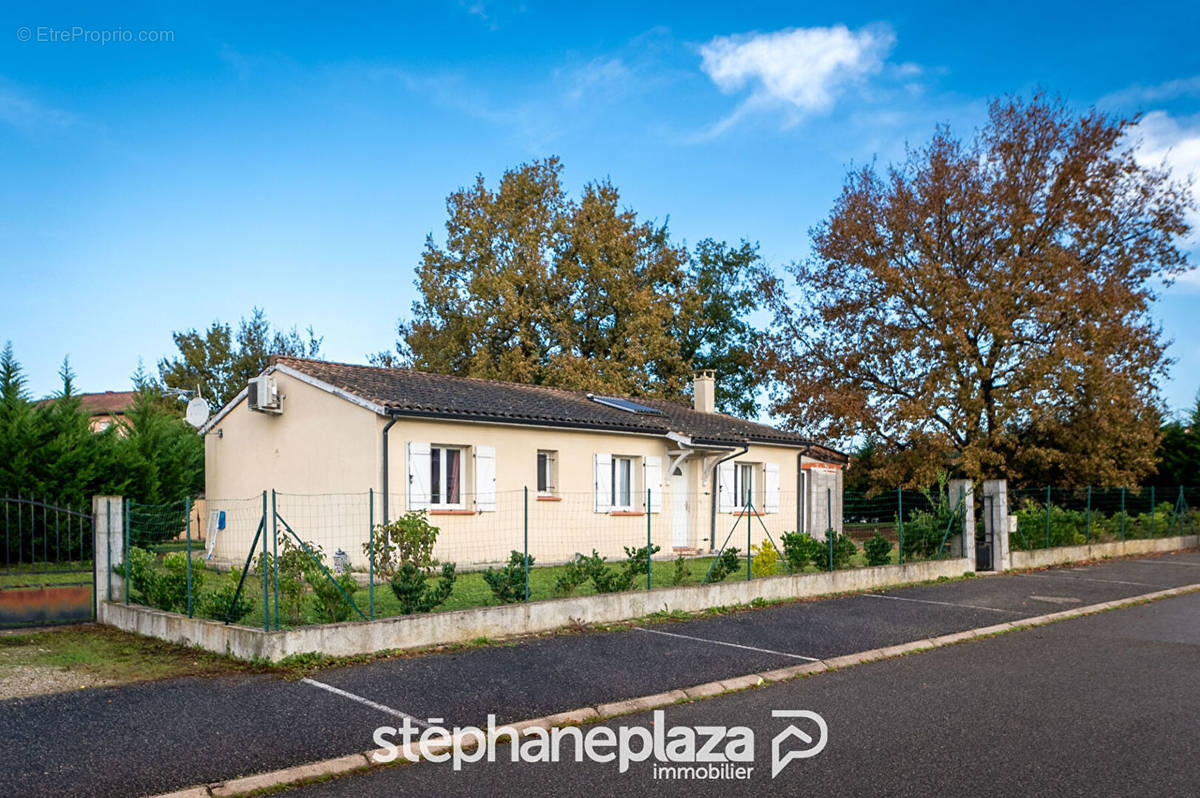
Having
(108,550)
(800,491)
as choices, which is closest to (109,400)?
(800,491)

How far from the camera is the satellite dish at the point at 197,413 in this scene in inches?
779

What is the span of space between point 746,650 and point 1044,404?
19.4 m

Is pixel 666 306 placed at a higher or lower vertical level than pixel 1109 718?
higher

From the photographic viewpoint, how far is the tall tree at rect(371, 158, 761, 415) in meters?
35.1

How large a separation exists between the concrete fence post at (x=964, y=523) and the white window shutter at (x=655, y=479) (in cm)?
587

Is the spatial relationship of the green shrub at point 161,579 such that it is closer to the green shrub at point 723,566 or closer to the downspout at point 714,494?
the green shrub at point 723,566

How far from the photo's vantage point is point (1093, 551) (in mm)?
22656

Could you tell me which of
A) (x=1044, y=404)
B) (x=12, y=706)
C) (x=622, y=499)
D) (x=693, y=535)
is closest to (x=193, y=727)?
(x=12, y=706)

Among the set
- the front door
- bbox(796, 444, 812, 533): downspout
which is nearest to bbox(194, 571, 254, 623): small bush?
the front door

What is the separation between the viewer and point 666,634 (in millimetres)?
11070

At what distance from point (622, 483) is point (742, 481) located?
4081 mm

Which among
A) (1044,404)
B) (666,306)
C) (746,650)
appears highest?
(666,306)

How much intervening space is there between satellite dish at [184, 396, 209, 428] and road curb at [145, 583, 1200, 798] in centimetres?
1484

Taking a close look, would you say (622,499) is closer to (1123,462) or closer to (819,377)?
(819,377)
